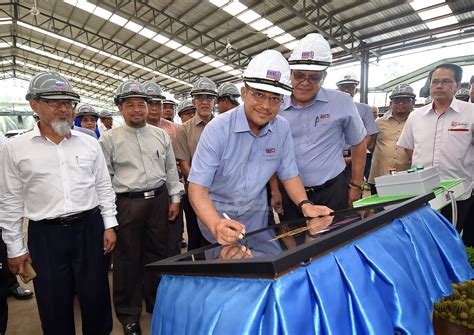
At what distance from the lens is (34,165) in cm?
181

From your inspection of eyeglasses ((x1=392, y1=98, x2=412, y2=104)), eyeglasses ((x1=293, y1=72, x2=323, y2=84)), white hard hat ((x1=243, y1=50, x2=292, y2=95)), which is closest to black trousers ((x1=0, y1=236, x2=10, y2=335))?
white hard hat ((x1=243, y1=50, x2=292, y2=95))

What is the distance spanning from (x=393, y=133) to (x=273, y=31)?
6.56 m

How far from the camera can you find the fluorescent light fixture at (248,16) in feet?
27.4

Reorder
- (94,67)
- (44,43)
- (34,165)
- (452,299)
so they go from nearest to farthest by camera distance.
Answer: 1. (452,299)
2. (34,165)
3. (44,43)
4. (94,67)

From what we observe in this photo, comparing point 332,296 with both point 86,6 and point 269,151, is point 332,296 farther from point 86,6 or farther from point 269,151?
point 86,6

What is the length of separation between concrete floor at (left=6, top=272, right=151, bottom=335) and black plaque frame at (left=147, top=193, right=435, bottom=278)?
5.92 feet

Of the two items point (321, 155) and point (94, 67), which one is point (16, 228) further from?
point (94, 67)

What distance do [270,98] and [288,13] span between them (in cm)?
772

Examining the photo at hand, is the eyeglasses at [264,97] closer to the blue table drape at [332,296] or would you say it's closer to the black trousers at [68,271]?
the blue table drape at [332,296]

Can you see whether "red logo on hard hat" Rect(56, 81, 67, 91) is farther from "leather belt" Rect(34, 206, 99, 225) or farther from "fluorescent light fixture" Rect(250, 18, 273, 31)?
"fluorescent light fixture" Rect(250, 18, 273, 31)

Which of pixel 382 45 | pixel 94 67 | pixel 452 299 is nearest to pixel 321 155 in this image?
pixel 452 299

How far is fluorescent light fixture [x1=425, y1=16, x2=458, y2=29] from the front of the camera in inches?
283

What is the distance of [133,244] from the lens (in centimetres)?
247

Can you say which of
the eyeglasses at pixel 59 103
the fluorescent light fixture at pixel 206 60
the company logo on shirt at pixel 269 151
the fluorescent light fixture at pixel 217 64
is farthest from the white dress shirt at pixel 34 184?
the fluorescent light fixture at pixel 217 64
